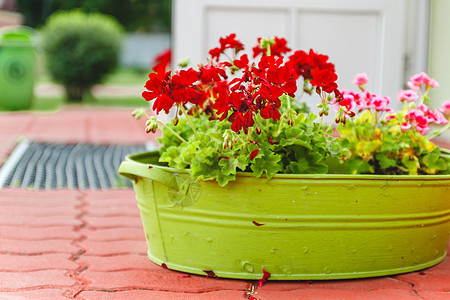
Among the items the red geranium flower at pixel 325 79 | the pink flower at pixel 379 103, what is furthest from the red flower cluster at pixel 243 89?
the pink flower at pixel 379 103

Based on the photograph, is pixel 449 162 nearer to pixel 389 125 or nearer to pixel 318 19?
pixel 389 125

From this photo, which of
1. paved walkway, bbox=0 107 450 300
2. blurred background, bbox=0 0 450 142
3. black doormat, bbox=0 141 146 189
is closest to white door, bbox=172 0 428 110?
blurred background, bbox=0 0 450 142

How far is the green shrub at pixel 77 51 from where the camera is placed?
10.4 meters

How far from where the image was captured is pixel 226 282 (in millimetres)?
1771

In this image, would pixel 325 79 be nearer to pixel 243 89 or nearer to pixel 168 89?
pixel 243 89

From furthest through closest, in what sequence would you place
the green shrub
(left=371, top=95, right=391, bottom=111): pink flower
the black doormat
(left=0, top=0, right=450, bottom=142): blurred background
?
the green shrub, (left=0, top=0, right=450, bottom=142): blurred background, the black doormat, (left=371, top=95, right=391, bottom=111): pink flower

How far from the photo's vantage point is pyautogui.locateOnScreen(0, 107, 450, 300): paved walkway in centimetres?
169

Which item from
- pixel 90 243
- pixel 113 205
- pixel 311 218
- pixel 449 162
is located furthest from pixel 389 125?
pixel 113 205

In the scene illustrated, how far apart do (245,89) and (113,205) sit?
1.42 meters

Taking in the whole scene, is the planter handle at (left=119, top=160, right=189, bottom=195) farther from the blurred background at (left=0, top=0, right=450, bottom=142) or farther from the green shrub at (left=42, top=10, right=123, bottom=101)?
the green shrub at (left=42, top=10, right=123, bottom=101)

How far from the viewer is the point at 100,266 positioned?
1.95m

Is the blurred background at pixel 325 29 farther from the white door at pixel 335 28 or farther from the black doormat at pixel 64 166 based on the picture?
the black doormat at pixel 64 166

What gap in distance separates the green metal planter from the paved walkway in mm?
54

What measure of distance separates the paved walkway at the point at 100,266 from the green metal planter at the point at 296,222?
0.05m
